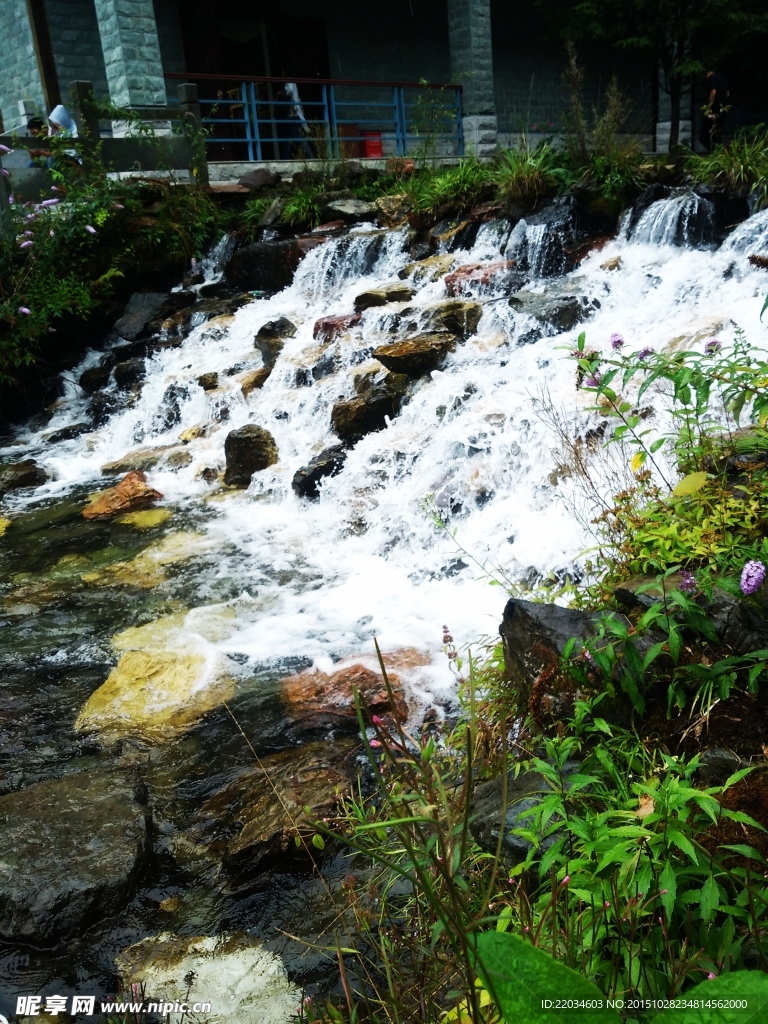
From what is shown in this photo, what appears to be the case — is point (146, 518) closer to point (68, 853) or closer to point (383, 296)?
point (383, 296)

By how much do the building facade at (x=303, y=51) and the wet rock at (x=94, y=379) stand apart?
194 inches

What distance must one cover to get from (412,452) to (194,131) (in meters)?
8.92

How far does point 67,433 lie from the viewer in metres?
9.70

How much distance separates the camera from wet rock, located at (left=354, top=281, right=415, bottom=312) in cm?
933

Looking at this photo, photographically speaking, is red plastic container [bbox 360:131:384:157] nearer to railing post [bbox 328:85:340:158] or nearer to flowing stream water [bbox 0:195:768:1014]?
railing post [bbox 328:85:340:158]

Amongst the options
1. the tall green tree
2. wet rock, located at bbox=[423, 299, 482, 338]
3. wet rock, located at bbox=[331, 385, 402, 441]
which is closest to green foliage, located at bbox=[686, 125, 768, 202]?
wet rock, located at bbox=[423, 299, 482, 338]

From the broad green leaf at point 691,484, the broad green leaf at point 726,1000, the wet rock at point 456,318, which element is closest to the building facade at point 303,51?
the wet rock at point 456,318

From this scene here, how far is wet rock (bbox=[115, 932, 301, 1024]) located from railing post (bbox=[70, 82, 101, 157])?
12036 mm

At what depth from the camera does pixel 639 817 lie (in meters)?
2.04

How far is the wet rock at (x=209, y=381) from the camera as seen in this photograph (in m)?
9.34

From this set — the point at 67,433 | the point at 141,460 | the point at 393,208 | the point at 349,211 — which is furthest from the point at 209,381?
the point at 349,211

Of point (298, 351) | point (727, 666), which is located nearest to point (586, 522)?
point (727, 666)

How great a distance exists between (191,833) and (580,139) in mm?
9505

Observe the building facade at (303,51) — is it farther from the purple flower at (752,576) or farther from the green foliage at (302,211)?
the purple flower at (752,576)
